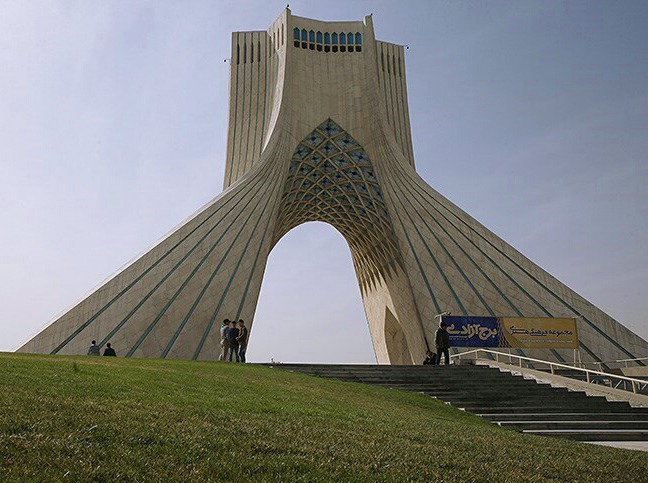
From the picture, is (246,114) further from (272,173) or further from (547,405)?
(547,405)

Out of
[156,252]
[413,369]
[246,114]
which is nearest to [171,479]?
[413,369]

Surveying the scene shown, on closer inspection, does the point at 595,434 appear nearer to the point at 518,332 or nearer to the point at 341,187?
the point at 518,332

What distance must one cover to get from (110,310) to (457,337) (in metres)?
9.10

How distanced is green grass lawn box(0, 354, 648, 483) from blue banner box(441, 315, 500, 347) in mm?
8374

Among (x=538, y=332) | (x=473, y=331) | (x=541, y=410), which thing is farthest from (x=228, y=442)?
(x=538, y=332)

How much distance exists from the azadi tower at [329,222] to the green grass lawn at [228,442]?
8.97 meters

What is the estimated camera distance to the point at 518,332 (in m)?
14.6

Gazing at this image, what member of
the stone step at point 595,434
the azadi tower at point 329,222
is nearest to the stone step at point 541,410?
the stone step at point 595,434

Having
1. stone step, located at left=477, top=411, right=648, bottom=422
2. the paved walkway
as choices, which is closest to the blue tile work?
stone step, located at left=477, top=411, right=648, bottom=422

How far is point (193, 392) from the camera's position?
621cm

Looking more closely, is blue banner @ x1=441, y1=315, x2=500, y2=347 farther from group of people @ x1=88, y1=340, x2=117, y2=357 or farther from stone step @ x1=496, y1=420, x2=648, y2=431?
group of people @ x1=88, y1=340, x2=117, y2=357

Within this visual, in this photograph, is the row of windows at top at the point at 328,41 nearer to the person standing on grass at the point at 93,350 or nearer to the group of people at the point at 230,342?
the group of people at the point at 230,342

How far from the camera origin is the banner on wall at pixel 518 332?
14.5 metres

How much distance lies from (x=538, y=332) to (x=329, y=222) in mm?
16035
